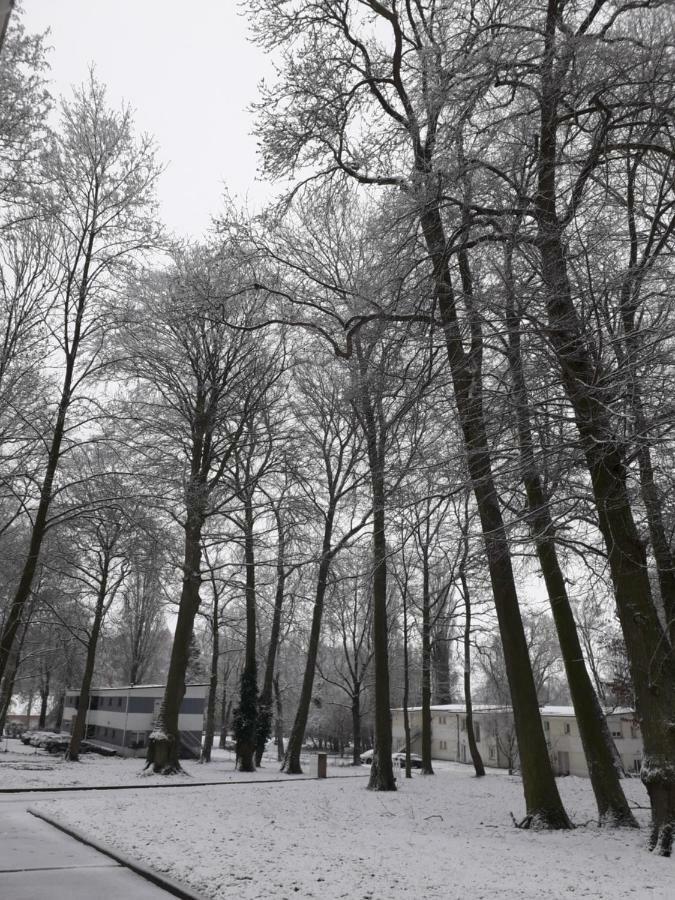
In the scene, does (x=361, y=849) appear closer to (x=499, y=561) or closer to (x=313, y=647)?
(x=499, y=561)

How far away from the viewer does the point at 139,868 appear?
6441mm

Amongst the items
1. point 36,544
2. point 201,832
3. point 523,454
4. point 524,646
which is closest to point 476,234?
point 523,454

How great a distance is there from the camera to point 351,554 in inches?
890

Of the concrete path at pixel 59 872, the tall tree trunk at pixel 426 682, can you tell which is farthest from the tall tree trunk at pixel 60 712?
the concrete path at pixel 59 872

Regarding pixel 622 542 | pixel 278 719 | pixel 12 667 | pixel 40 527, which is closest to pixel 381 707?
pixel 40 527

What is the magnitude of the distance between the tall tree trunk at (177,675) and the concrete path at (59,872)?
958cm

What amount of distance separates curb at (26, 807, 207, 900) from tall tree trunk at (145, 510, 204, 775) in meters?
9.10

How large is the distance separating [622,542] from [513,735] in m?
35.9

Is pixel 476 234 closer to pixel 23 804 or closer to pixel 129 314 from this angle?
pixel 129 314

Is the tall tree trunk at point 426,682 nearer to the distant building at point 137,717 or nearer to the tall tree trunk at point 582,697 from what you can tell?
the distant building at point 137,717

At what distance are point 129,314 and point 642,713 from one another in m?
12.4

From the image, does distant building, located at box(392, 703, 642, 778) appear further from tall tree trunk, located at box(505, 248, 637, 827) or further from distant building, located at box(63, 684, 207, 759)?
tall tree trunk, located at box(505, 248, 637, 827)

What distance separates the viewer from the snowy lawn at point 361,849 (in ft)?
19.0

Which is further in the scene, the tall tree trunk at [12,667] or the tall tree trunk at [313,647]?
the tall tree trunk at [12,667]
